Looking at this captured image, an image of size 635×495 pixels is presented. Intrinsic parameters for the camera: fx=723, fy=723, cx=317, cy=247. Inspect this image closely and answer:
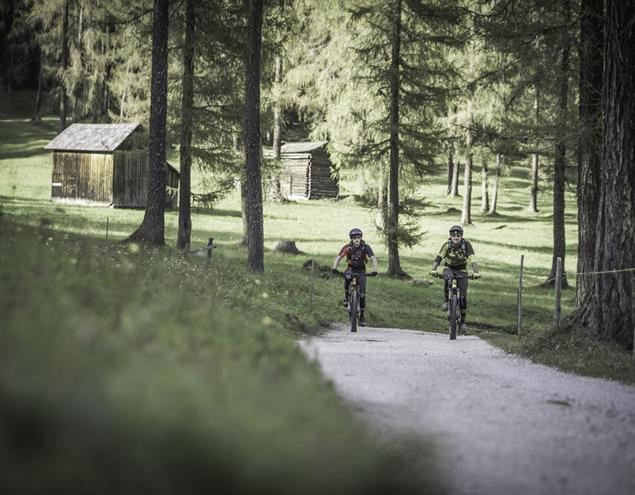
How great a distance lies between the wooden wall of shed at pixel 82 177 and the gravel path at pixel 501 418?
3361 centimetres

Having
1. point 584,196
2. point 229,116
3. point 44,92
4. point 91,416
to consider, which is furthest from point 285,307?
point 44,92

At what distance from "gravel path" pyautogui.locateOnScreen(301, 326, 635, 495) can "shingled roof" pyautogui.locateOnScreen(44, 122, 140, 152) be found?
34355mm

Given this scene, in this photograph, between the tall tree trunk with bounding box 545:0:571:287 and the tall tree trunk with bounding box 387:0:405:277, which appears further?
the tall tree trunk with bounding box 387:0:405:277

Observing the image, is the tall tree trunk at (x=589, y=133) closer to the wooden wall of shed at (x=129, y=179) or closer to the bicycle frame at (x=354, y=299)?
the bicycle frame at (x=354, y=299)

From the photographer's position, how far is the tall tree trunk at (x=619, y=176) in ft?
33.7

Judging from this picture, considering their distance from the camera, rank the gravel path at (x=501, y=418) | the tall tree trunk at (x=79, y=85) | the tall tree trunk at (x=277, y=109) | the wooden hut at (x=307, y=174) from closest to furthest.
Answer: the gravel path at (x=501, y=418), the tall tree trunk at (x=277, y=109), the tall tree trunk at (x=79, y=85), the wooden hut at (x=307, y=174)

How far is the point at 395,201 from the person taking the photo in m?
24.8

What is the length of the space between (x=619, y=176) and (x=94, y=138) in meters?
37.0

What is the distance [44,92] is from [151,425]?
87.0 meters

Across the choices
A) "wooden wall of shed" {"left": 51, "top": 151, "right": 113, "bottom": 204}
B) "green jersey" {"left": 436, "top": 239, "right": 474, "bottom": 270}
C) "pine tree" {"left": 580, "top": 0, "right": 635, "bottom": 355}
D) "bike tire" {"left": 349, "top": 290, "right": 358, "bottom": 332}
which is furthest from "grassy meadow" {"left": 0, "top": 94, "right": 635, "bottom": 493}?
"wooden wall of shed" {"left": 51, "top": 151, "right": 113, "bottom": 204}

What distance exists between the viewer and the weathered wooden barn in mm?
40875

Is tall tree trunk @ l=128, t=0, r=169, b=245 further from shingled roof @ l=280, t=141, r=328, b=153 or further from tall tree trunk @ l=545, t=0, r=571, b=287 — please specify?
shingled roof @ l=280, t=141, r=328, b=153

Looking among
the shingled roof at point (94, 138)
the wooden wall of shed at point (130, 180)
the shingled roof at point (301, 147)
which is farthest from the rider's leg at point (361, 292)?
the shingled roof at point (301, 147)

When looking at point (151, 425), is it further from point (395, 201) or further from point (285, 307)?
point (395, 201)
